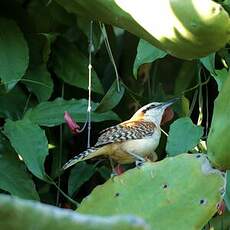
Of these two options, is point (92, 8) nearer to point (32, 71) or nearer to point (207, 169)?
point (207, 169)

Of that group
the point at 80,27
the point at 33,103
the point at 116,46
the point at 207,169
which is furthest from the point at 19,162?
the point at 207,169

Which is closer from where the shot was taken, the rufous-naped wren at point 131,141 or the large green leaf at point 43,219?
the large green leaf at point 43,219

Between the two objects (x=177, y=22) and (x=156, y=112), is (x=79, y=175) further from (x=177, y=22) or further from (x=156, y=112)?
(x=177, y=22)

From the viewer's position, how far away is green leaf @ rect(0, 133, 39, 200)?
1.74 metres

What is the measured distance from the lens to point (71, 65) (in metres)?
2.10

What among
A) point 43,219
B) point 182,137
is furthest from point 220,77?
point 43,219

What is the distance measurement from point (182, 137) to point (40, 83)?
1.38 ft

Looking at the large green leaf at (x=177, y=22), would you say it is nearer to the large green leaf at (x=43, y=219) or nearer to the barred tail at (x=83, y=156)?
the large green leaf at (x=43, y=219)

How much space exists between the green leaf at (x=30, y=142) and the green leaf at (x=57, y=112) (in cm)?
5

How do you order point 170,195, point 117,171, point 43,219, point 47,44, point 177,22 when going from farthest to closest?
point 47,44, point 117,171, point 170,195, point 177,22, point 43,219

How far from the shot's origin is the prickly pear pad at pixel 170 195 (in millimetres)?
1120

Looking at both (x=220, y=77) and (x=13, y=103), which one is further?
(x=13, y=103)

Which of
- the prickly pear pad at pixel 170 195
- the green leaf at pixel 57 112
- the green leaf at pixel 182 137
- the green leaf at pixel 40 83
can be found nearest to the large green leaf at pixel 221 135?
the prickly pear pad at pixel 170 195

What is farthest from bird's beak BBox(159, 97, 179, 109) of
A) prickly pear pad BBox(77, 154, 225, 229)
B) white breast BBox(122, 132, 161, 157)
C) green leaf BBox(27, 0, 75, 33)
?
prickly pear pad BBox(77, 154, 225, 229)
